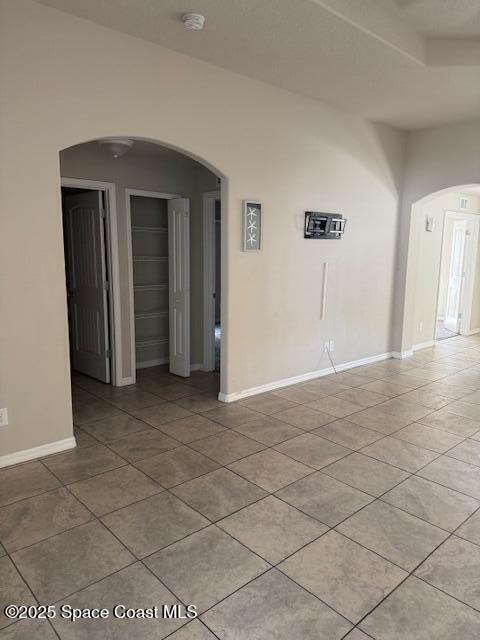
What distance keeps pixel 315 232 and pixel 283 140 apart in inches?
39.1

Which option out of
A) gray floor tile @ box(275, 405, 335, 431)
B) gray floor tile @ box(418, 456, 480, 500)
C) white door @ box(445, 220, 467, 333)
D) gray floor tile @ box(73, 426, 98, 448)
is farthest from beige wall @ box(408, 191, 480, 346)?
gray floor tile @ box(73, 426, 98, 448)

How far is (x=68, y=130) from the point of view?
310 centimetres

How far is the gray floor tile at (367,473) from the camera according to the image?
9.68 feet

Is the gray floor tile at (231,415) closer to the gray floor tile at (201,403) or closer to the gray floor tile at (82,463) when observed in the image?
the gray floor tile at (201,403)

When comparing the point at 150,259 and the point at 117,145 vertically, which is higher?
the point at 117,145

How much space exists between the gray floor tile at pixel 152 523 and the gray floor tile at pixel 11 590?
0.48 metres

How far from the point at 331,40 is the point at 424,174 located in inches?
120

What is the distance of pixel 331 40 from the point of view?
329 cm

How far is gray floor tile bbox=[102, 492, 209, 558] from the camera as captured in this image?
2.36m

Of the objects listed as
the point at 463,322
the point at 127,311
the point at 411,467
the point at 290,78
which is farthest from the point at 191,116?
the point at 463,322

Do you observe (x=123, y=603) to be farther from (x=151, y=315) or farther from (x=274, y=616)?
(x=151, y=315)

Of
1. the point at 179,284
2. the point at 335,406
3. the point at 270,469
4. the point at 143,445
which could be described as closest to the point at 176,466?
the point at 143,445

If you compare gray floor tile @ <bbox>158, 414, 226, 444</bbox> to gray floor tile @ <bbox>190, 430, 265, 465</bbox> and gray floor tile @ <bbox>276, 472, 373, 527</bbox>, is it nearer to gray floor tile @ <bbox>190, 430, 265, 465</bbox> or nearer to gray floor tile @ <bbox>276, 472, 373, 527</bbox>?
gray floor tile @ <bbox>190, 430, 265, 465</bbox>

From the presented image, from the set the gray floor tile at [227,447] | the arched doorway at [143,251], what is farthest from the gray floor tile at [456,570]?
the arched doorway at [143,251]
